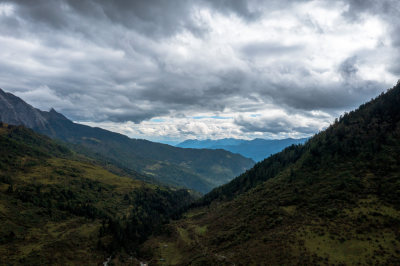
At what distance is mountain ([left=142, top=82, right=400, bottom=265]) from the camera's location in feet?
221

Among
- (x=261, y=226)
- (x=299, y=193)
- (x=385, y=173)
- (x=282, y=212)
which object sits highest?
(x=385, y=173)

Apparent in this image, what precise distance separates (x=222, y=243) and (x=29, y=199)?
162702 millimetres

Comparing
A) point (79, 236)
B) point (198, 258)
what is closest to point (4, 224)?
point (79, 236)

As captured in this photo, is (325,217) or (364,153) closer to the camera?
(325,217)

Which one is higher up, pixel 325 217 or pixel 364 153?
pixel 364 153

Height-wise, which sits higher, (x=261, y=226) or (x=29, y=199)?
(x=261, y=226)

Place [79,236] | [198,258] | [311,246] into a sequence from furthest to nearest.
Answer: [79,236]
[198,258]
[311,246]

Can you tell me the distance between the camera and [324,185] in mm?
118875

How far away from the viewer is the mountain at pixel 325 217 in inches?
2653

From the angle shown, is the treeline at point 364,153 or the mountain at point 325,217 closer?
the mountain at point 325,217

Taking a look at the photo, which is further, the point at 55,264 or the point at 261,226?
the point at 261,226

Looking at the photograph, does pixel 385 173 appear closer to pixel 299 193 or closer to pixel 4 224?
pixel 299 193

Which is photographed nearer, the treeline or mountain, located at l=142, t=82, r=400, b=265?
mountain, located at l=142, t=82, r=400, b=265

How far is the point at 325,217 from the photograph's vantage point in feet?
286
